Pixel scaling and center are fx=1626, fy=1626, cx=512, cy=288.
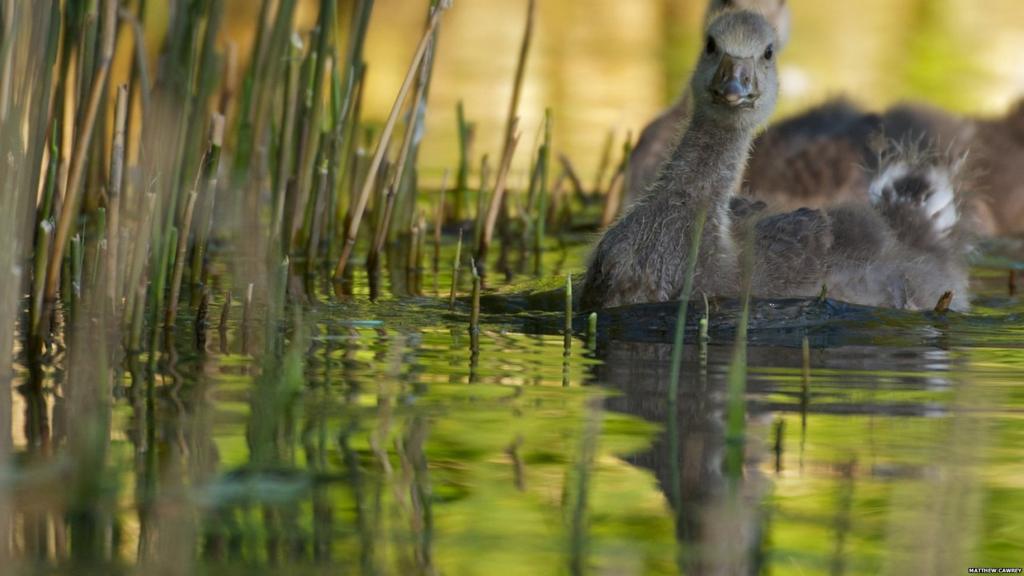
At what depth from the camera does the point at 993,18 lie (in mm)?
17188

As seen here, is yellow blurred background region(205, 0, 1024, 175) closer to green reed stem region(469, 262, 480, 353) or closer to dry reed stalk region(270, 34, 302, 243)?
dry reed stalk region(270, 34, 302, 243)

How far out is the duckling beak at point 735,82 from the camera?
5.47 metres

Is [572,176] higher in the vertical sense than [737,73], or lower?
lower

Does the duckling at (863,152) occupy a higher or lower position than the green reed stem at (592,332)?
higher

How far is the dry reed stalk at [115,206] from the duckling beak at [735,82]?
79.9 inches

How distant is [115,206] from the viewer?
4543 millimetres

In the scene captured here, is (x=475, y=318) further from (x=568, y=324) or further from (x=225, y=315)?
(x=225, y=315)

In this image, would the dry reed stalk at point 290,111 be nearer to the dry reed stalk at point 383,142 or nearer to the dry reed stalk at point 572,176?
the dry reed stalk at point 383,142

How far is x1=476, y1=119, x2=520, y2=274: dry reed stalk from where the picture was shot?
6.55m

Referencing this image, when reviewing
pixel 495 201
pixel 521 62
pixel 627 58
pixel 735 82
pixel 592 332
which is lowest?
pixel 592 332

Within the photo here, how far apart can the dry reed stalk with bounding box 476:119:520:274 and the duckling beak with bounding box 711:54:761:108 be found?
41.3 inches

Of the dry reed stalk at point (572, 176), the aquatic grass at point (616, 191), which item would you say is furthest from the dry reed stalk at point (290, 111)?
the dry reed stalk at point (572, 176)

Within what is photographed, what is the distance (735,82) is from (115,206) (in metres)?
2.14

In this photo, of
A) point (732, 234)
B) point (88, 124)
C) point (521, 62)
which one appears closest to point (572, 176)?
point (521, 62)
